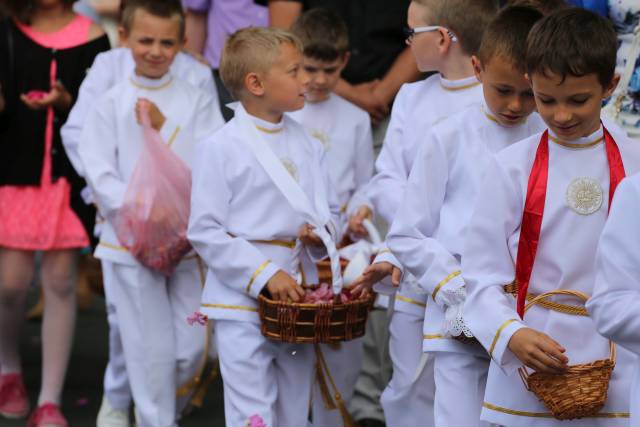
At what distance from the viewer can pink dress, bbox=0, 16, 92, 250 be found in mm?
7000

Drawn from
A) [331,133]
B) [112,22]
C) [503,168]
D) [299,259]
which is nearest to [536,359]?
[503,168]

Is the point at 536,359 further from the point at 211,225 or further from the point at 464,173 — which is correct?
the point at 211,225

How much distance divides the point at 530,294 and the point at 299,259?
1.63m

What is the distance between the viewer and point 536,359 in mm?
3893

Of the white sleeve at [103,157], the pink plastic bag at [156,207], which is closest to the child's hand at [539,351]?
the pink plastic bag at [156,207]

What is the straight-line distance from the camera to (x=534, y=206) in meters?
4.17

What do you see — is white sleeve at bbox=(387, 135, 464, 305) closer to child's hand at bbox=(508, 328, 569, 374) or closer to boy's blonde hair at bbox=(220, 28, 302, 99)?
child's hand at bbox=(508, 328, 569, 374)

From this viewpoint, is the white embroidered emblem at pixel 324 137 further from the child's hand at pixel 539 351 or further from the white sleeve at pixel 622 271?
the white sleeve at pixel 622 271

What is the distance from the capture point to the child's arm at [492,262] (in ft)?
13.3

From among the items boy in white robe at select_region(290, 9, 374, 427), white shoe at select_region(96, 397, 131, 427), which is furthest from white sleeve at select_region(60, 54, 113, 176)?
white shoe at select_region(96, 397, 131, 427)

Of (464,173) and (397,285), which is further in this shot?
(397,285)

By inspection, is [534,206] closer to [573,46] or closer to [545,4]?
[573,46]

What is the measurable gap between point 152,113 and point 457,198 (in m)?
2.12

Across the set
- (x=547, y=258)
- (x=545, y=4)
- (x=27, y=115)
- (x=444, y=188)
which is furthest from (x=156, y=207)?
(x=547, y=258)
